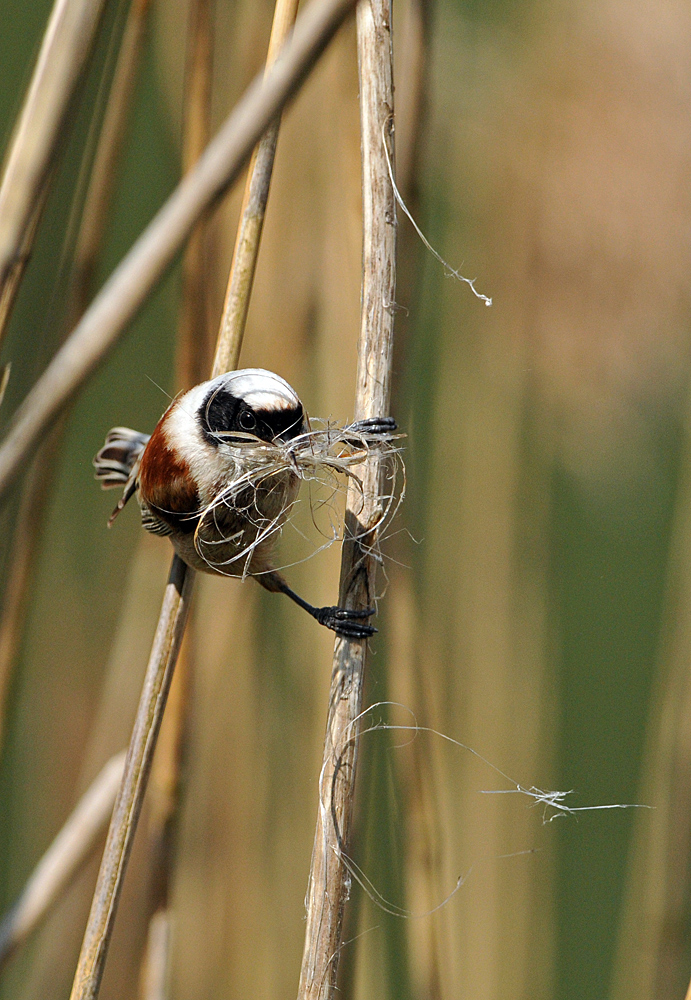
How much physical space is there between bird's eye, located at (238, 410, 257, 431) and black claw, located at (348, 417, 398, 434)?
7 centimetres

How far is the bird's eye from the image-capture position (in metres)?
0.52

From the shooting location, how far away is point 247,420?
53 centimetres

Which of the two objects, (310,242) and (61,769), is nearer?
(310,242)

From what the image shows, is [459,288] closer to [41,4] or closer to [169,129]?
[169,129]

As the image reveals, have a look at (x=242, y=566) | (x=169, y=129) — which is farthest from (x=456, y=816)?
(x=169, y=129)

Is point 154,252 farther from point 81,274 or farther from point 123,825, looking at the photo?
point 123,825

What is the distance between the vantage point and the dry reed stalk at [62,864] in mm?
730

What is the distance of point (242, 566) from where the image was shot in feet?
2.09

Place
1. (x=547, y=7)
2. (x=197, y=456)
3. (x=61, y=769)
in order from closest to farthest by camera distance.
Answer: (x=197, y=456), (x=547, y=7), (x=61, y=769)

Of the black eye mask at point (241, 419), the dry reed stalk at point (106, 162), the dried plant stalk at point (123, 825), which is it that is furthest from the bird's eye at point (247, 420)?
the dry reed stalk at point (106, 162)

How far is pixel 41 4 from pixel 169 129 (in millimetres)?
208

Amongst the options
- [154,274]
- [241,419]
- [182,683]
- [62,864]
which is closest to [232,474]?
[241,419]

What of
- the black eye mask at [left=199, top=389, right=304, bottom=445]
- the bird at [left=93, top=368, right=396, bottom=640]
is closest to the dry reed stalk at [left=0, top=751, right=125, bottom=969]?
the bird at [left=93, top=368, right=396, bottom=640]

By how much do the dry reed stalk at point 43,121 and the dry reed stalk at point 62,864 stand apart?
52 cm
